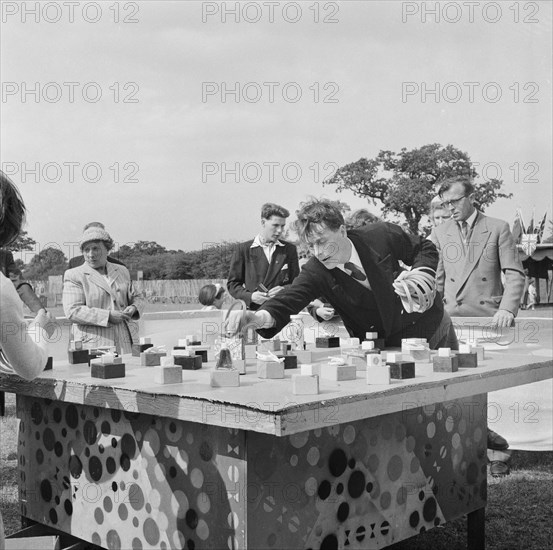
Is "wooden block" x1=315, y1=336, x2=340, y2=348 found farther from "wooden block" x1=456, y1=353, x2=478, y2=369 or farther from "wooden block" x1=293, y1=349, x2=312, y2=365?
"wooden block" x1=456, y1=353, x2=478, y2=369

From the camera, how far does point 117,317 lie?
4406 millimetres

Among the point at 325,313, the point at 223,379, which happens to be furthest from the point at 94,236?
the point at 223,379

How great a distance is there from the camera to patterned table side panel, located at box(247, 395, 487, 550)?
2.11 m

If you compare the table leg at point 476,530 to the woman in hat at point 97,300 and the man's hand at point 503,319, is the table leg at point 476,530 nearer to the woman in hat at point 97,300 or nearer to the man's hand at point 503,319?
the man's hand at point 503,319

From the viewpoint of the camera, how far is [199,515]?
2.18m

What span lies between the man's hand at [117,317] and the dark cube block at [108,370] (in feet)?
6.49

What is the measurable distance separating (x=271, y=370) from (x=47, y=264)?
474 inches

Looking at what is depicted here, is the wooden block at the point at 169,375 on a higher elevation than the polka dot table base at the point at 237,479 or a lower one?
higher

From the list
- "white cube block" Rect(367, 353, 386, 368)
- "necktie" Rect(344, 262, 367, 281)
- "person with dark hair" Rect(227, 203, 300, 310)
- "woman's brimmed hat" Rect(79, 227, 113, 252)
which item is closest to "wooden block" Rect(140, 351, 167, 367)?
"white cube block" Rect(367, 353, 386, 368)

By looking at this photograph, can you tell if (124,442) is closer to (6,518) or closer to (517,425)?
(6,518)

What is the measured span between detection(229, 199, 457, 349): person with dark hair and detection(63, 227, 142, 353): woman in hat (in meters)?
1.48

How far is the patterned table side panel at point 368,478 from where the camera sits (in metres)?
2.11

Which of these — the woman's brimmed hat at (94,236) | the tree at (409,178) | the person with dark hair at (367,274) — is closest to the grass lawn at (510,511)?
the person with dark hair at (367,274)

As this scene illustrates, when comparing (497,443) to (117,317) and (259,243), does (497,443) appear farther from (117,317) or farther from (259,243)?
(117,317)
